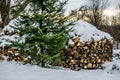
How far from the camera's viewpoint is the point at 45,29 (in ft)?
39.0

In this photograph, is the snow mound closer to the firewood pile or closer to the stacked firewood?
the stacked firewood

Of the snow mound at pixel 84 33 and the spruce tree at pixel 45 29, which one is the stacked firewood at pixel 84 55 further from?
the spruce tree at pixel 45 29

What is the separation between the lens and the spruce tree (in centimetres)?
1136

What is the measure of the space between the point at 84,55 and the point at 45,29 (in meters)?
3.37

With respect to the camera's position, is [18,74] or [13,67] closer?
[18,74]

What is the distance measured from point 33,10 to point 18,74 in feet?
9.60

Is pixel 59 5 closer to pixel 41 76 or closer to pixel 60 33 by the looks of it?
pixel 60 33

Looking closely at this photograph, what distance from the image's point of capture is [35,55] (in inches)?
461

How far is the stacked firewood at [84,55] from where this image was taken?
1438 centimetres

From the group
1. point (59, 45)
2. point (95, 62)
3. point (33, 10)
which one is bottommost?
point (95, 62)

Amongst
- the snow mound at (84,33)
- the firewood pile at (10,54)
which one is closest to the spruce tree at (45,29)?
the firewood pile at (10,54)

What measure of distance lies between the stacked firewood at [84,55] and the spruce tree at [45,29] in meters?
2.53

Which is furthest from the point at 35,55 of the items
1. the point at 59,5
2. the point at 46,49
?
the point at 59,5

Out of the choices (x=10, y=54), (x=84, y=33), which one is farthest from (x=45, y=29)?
(x=84, y=33)
